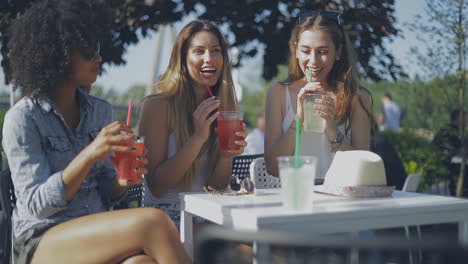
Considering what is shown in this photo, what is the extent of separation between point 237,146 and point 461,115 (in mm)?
3436

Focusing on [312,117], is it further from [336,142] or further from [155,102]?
Result: [155,102]

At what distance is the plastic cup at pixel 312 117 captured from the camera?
2.45 m

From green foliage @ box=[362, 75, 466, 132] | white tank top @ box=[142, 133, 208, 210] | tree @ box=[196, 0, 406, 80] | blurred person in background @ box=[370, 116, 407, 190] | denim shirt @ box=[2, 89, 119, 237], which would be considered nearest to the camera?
denim shirt @ box=[2, 89, 119, 237]

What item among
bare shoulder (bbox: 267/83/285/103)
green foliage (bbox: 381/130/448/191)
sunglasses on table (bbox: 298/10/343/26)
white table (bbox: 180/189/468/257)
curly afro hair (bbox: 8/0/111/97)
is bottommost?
green foliage (bbox: 381/130/448/191)

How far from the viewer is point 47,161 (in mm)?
2064

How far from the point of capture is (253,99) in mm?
27828

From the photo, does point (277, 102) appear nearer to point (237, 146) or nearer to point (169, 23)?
point (237, 146)

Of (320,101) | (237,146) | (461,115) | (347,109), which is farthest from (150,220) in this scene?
(461,115)

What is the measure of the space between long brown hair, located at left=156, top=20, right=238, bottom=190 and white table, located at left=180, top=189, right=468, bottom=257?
0.56m

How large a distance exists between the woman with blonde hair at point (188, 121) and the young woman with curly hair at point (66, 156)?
362mm

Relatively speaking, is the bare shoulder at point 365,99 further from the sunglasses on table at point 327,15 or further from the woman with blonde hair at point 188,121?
the woman with blonde hair at point 188,121

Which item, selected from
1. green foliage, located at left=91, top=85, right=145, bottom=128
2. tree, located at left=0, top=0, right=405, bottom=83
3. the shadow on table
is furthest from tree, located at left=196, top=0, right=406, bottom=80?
the shadow on table

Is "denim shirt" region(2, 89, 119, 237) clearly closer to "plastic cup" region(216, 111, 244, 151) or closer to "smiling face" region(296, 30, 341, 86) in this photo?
"plastic cup" region(216, 111, 244, 151)

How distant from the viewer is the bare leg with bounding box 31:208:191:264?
1.89 metres
